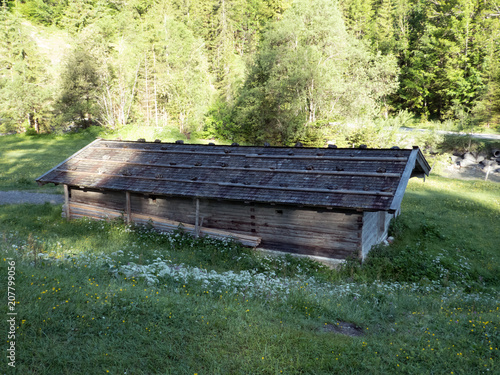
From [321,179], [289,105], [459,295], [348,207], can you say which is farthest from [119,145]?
[289,105]

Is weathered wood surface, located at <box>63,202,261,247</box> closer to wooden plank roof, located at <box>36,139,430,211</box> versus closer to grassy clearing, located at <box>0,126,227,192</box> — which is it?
wooden plank roof, located at <box>36,139,430,211</box>

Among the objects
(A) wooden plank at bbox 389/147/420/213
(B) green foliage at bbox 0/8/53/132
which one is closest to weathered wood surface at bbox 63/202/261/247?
(A) wooden plank at bbox 389/147/420/213

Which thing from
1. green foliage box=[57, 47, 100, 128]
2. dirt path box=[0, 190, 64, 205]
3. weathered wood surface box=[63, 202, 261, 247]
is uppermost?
green foliage box=[57, 47, 100, 128]

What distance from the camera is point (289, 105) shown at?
38219mm

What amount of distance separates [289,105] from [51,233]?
28431 millimetres

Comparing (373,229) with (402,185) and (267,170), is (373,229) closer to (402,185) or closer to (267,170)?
(402,185)

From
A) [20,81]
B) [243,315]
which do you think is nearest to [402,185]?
[243,315]

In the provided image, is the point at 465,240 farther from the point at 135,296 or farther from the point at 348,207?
the point at 135,296

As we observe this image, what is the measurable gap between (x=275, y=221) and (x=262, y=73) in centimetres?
3084

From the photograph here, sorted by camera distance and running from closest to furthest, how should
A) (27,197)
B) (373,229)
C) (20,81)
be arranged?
(373,229), (27,197), (20,81)

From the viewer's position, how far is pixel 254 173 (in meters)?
14.6

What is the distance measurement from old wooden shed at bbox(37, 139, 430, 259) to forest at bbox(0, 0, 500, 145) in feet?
69.4

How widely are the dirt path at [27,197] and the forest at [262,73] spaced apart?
22627 millimetres

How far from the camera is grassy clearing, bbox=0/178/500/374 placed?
583 centimetres
